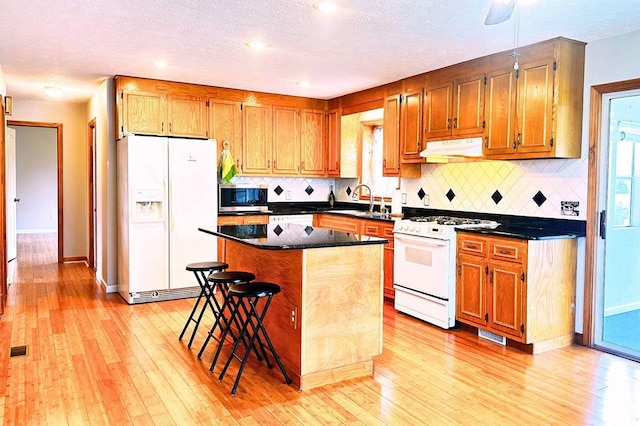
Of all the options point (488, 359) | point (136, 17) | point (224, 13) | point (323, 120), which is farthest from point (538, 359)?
point (323, 120)

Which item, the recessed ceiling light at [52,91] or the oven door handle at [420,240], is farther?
the recessed ceiling light at [52,91]

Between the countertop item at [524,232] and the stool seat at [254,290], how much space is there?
1.84 m

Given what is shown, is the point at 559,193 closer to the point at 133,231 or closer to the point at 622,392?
the point at 622,392

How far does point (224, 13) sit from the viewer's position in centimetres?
329


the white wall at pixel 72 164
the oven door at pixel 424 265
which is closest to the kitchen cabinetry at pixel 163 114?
the white wall at pixel 72 164

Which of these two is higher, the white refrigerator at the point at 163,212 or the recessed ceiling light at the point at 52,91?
the recessed ceiling light at the point at 52,91

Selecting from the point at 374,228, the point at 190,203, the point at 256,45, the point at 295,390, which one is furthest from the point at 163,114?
the point at 295,390

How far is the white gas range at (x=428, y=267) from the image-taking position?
4.20 meters

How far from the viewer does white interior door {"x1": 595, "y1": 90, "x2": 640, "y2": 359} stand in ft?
12.4

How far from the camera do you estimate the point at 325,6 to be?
3121 millimetres

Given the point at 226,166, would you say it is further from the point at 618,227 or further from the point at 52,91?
the point at 618,227

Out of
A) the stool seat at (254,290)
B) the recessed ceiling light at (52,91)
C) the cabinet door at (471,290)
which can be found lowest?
the cabinet door at (471,290)

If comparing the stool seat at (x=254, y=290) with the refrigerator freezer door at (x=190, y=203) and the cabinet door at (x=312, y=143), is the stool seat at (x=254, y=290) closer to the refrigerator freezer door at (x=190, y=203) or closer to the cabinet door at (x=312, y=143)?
the refrigerator freezer door at (x=190, y=203)

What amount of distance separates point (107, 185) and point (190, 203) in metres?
1.11
